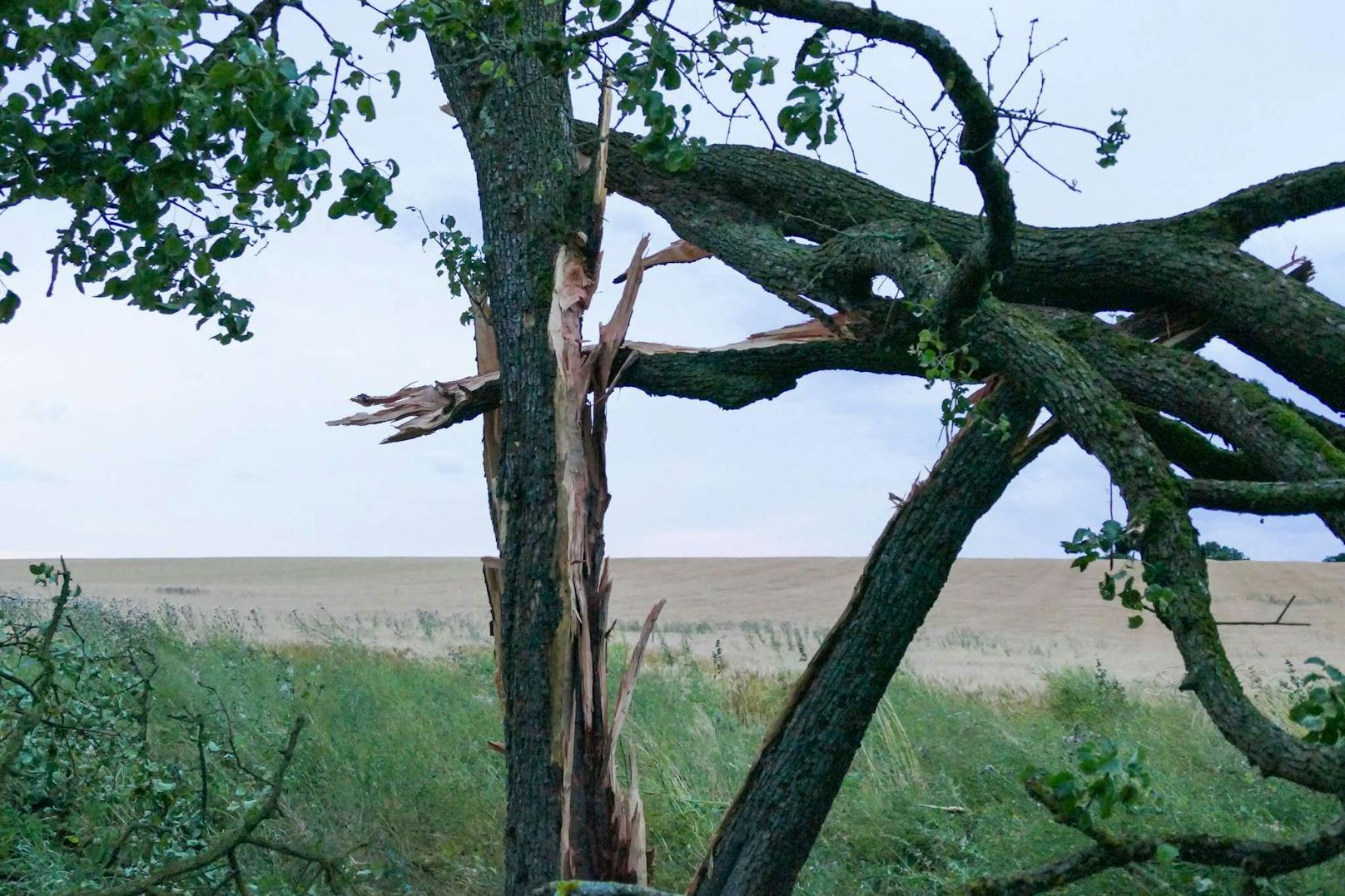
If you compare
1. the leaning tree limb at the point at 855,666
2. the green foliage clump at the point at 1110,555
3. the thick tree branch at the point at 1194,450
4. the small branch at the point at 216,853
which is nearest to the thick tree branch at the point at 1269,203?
the thick tree branch at the point at 1194,450

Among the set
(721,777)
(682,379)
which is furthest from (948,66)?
(721,777)

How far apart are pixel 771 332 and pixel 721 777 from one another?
3.74 m

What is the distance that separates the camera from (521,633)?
5383 millimetres

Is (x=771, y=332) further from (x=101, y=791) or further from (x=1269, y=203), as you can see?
(x=101, y=791)

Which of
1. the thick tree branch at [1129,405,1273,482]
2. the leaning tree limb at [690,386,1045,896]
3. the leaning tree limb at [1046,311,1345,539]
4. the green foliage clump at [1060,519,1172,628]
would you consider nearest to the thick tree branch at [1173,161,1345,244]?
Answer: the leaning tree limb at [1046,311,1345,539]

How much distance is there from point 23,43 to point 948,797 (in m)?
6.79

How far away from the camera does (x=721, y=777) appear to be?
A: 8359mm

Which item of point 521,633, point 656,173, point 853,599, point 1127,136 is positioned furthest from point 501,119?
point 1127,136

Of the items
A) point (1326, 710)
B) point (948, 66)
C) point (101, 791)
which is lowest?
point (101, 791)

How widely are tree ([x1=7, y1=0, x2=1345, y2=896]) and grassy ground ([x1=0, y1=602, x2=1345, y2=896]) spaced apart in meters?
1.86

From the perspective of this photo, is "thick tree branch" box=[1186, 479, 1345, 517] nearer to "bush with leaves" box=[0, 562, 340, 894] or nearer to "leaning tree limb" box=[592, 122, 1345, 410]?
"leaning tree limb" box=[592, 122, 1345, 410]

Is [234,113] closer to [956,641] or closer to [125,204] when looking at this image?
[125,204]

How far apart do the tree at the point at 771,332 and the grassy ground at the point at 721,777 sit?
1862 mm

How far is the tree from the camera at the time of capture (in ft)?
9.61
